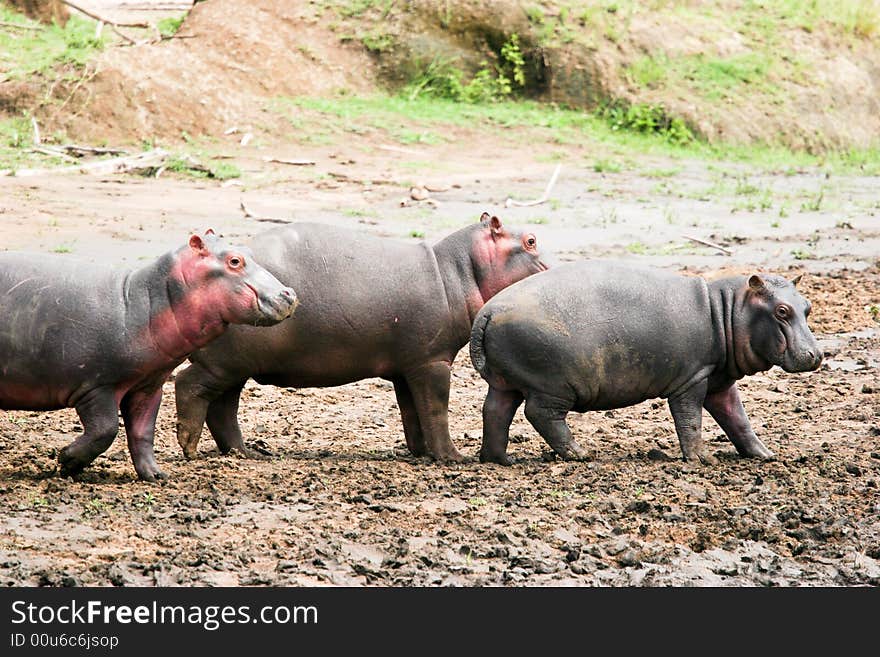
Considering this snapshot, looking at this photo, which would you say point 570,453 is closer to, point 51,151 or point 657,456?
point 657,456

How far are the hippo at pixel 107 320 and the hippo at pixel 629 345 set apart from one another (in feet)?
4.79

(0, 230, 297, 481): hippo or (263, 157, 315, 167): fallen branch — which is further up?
(0, 230, 297, 481): hippo

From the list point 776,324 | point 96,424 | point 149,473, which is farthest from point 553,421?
point 96,424

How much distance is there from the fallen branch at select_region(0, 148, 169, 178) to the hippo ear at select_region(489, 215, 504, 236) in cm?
724

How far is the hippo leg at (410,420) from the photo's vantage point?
8.20 metres

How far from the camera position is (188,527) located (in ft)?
19.8

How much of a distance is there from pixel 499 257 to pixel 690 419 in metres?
1.44

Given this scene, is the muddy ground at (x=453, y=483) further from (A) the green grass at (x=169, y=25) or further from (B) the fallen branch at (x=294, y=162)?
(A) the green grass at (x=169, y=25)

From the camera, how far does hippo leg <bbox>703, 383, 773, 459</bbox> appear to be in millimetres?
7965

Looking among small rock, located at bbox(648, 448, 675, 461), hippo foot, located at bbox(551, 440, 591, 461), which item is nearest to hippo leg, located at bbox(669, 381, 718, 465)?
small rock, located at bbox(648, 448, 675, 461)

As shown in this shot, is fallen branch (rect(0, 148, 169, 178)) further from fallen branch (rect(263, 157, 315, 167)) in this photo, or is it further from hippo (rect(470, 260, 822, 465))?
hippo (rect(470, 260, 822, 465))

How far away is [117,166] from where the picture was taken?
1499 centimetres

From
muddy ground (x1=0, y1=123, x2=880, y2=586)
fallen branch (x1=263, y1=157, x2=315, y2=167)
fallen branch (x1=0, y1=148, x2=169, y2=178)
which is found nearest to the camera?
muddy ground (x1=0, y1=123, x2=880, y2=586)
